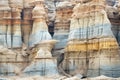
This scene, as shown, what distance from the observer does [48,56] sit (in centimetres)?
4041

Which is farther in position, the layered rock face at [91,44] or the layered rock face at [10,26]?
the layered rock face at [10,26]

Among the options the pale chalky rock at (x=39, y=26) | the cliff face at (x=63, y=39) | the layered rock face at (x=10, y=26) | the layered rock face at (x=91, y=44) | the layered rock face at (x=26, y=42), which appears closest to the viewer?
the layered rock face at (x=91, y=44)

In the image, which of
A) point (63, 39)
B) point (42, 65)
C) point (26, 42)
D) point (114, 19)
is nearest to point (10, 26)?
point (26, 42)

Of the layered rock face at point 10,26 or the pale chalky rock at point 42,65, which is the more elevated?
the layered rock face at point 10,26

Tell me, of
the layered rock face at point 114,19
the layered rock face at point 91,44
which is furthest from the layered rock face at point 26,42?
the layered rock face at point 114,19

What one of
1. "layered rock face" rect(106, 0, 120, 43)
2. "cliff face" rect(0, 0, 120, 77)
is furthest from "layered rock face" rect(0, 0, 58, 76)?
"layered rock face" rect(106, 0, 120, 43)

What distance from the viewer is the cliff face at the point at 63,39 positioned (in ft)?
131

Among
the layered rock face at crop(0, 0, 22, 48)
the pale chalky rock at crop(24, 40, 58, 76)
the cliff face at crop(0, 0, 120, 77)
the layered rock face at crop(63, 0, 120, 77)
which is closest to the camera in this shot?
the layered rock face at crop(63, 0, 120, 77)

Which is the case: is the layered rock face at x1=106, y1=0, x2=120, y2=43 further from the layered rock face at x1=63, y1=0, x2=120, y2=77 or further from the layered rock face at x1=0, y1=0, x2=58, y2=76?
the layered rock face at x1=0, y1=0, x2=58, y2=76

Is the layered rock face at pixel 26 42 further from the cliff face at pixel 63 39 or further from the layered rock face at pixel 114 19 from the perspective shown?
the layered rock face at pixel 114 19

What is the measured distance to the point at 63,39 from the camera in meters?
47.6

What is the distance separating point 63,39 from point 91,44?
6.89m

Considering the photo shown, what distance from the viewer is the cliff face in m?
39.8

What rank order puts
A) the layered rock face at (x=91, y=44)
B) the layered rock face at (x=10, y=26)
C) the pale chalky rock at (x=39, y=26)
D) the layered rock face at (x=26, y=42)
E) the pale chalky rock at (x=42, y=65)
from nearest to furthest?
the layered rock face at (x=91, y=44), the pale chalky rock at (x=42, y=65), the layered rock face at (x=26, y=42), the layered rock face at (x=10, y=26), the pale chalky rock at (x=39, y=26)
